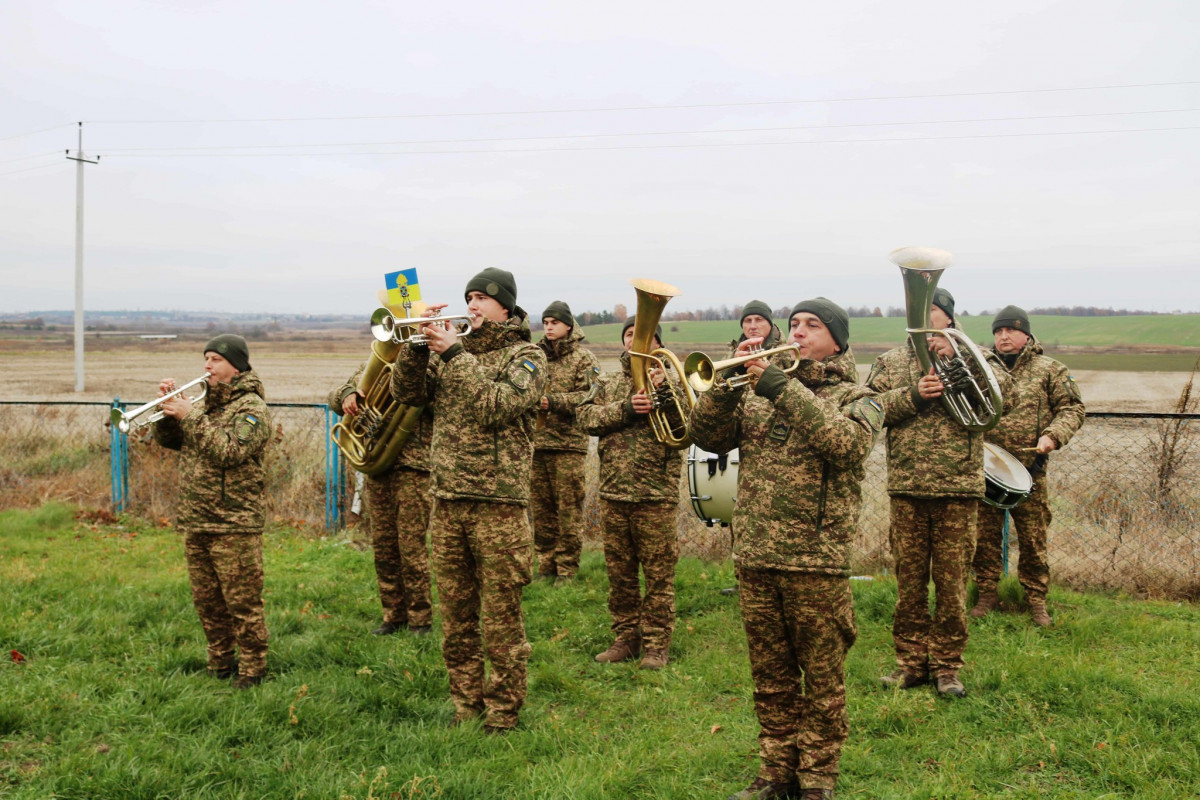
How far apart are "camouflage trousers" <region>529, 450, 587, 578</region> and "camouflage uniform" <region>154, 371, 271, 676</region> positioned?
2947 millimetres

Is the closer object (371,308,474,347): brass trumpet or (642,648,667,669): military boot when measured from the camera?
(371,308,474,347): brass trumpet

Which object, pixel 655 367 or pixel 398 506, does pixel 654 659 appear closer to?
pixel 655 367

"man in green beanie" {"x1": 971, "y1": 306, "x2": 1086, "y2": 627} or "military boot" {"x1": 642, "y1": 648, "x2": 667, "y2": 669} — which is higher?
"man in green beanie" {"x1": 971, "y1": 306, "x2": 1086, "y2": 627}

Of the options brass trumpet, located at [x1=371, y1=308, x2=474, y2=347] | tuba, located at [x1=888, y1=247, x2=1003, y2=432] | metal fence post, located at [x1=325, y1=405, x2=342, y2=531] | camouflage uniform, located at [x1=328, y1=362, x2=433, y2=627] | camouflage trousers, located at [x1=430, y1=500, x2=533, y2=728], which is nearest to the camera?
brass trumpet, located at [x1=371, y1=308, x2=474, y2=347]

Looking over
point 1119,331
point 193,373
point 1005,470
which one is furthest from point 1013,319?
point 193,373

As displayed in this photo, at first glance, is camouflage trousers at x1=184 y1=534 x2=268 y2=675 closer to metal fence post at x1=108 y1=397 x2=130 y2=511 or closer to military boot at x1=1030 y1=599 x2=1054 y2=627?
military boot at x1=1030 y1=599 x2=1054 y2=627

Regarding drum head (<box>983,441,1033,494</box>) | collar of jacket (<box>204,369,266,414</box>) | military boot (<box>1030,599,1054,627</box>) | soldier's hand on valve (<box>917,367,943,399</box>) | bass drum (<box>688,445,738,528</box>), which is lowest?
military boot (<box>1030,599,1054,627</box>)

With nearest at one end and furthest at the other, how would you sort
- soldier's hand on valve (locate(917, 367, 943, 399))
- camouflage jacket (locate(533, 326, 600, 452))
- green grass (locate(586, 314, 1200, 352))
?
soldier's hand on valve (locate(917, 367, 943, 399)) → camouflage jacket (locate(533, 326, 600, 452)) → green grass (locate(586, 314, 1200, 352))

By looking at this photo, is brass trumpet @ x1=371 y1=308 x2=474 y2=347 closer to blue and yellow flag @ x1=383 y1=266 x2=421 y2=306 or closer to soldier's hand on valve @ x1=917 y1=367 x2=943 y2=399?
blue and yellow flag @ x1=383 y1=266 x2=421 y2=306

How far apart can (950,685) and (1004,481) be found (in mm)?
1395

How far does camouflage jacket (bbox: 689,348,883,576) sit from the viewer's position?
352 cm

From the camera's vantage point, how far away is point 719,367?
3.69 metres

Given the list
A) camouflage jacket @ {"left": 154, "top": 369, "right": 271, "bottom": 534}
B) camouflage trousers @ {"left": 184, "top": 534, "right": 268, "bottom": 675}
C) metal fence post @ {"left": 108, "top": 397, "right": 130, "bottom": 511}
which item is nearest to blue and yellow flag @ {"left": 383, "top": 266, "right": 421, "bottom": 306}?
camouflage jacket @ {"left": 154, "top": 369, "right": 271, "bottom": 534}

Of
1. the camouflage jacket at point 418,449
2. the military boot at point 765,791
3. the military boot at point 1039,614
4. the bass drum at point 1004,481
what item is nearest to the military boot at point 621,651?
the camouflage jacket at point 418,449
